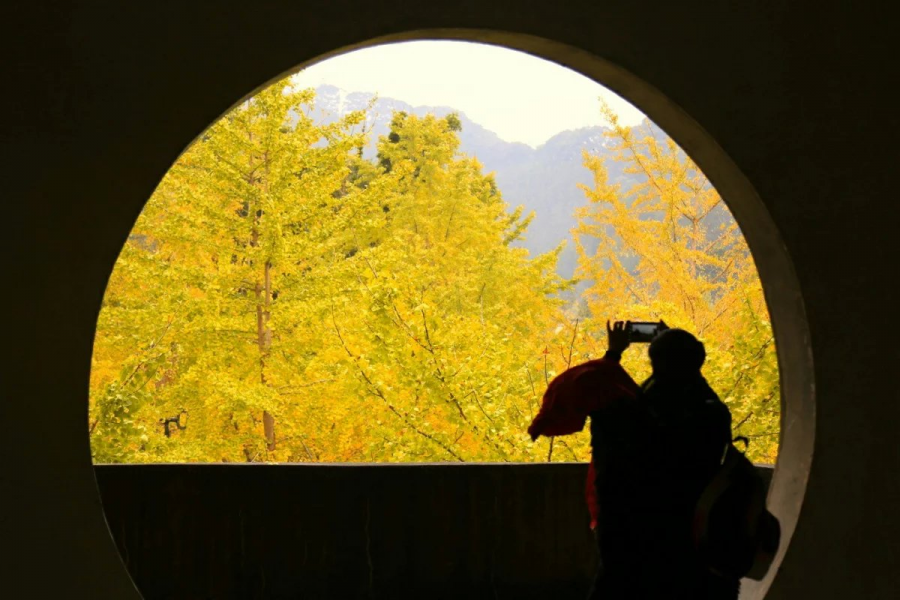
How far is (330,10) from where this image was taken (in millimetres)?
2674

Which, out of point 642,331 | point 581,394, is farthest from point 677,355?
point 642,331

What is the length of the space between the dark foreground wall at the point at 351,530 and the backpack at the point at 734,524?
8.13 ft

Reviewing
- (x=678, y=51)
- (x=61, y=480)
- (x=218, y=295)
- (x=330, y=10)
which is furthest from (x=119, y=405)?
(x=678, y=51)

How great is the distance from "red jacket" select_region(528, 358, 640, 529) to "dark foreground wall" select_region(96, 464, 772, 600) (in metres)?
2.39

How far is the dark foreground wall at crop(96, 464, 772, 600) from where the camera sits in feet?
14.6

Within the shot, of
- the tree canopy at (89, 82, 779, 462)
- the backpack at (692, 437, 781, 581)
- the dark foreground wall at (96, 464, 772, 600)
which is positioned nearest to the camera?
the backpack at (692, 437, 781, 581)

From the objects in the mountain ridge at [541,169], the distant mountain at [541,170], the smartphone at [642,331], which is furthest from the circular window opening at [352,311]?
the distant mountain at [541,170]

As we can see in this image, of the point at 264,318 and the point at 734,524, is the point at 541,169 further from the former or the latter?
the point at 734,524

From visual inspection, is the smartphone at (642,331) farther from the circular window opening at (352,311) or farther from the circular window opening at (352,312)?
the circular window opening at (352,312)

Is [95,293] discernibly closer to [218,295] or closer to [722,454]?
[722,454]

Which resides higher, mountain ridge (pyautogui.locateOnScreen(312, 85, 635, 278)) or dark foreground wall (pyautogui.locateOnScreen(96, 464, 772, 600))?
mountain ridge (pyautogui.locateOnScreen(312, 85, 635, 278))

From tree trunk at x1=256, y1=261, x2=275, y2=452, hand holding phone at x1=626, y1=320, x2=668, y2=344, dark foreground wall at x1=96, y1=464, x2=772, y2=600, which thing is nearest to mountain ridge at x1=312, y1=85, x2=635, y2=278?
tree trunk at x1=256, y1=261, x2=275, y2=452

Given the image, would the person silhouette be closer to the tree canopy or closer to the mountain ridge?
the tree canopy

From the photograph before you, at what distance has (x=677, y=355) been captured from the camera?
2.17 metres
